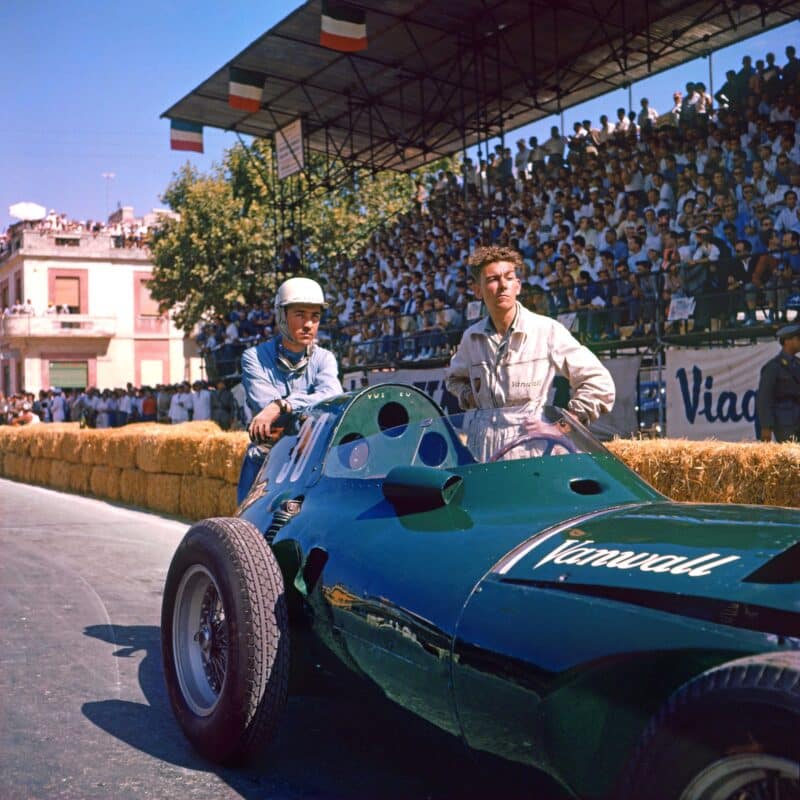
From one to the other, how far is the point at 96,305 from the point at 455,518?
189 feet

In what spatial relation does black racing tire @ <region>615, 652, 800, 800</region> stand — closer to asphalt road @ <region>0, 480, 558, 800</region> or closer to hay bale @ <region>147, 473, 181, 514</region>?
asphalt road @ <region>0, 480, 558, 800</region>

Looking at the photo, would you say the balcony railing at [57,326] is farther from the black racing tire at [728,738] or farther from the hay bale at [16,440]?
the black racing tire at [728,738]

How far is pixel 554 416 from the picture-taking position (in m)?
3.36

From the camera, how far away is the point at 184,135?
22359mm

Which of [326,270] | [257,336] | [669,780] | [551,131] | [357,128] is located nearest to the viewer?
[669,780]

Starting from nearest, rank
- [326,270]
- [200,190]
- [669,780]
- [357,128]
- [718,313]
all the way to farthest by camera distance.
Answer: [669,780] < [718,313] < [357,128] < [326,270] < [200,190]

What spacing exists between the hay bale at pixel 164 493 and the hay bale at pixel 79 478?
10.1 feet

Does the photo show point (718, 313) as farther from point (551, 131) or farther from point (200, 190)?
point (200, 190)

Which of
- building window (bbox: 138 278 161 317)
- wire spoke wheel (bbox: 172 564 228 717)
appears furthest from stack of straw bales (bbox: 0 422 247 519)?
building window (bbox: 138 278 161 317)

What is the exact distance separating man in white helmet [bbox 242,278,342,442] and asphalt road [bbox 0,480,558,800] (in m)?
1.48

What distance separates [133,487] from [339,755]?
10822 millimetres

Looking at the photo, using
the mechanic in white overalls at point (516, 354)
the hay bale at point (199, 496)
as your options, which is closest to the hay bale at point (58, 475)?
the hay bale at point (199, 496)

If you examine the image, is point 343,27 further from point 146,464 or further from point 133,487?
point 133,487

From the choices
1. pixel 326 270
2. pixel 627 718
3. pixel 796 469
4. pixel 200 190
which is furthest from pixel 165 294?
pixel 627 718
